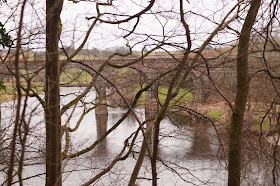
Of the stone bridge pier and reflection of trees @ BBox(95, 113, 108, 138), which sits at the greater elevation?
the stone bridge pier

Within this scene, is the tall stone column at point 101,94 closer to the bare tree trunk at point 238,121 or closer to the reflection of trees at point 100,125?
the bare tree trunk at point 238,121

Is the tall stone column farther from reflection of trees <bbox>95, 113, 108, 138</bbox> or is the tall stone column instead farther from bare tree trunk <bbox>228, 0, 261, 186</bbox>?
reflection of trees <bbox>95, 113, 108, 138</bbox>

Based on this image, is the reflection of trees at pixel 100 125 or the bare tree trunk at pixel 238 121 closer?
the bare tree trunk at pixel 238 121

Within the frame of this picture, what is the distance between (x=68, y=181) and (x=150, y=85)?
6549mm

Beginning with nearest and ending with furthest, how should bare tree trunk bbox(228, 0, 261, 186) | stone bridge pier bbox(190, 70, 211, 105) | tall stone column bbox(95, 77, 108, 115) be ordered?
1. bare tree trunk bbox(228, 0, 261, 186)
2. stone bridge pier bbox(190, 70, 211, 105)
3. tall stone column bbox(95, 77, 108, 115)

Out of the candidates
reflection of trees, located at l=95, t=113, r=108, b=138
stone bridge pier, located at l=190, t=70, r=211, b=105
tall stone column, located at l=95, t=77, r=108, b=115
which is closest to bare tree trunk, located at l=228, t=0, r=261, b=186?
stone bridge pier, located at l=190, t=70, r=211, b=105

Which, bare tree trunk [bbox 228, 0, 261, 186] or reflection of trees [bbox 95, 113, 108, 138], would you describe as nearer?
bare tree trunk [bbox 228, 0, 261, 186]

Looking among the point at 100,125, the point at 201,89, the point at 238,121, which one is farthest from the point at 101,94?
the point at 100,125

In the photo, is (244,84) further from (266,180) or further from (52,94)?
(266,180)

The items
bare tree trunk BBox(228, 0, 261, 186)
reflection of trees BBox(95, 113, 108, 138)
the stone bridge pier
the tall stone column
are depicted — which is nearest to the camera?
bare tree trunk BBox(228, 0, 261, 186)

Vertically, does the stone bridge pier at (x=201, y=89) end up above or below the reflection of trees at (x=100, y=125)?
above

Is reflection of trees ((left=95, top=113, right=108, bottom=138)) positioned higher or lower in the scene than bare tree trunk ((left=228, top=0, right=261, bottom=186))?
lower

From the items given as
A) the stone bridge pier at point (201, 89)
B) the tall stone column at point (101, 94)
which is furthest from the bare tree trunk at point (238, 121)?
the tall stone column at point (101, 94)

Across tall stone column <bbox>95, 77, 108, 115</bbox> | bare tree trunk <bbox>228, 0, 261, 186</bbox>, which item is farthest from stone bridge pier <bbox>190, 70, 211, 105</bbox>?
tall stone column <bbox>95, 77, 108, 115</bbox>
